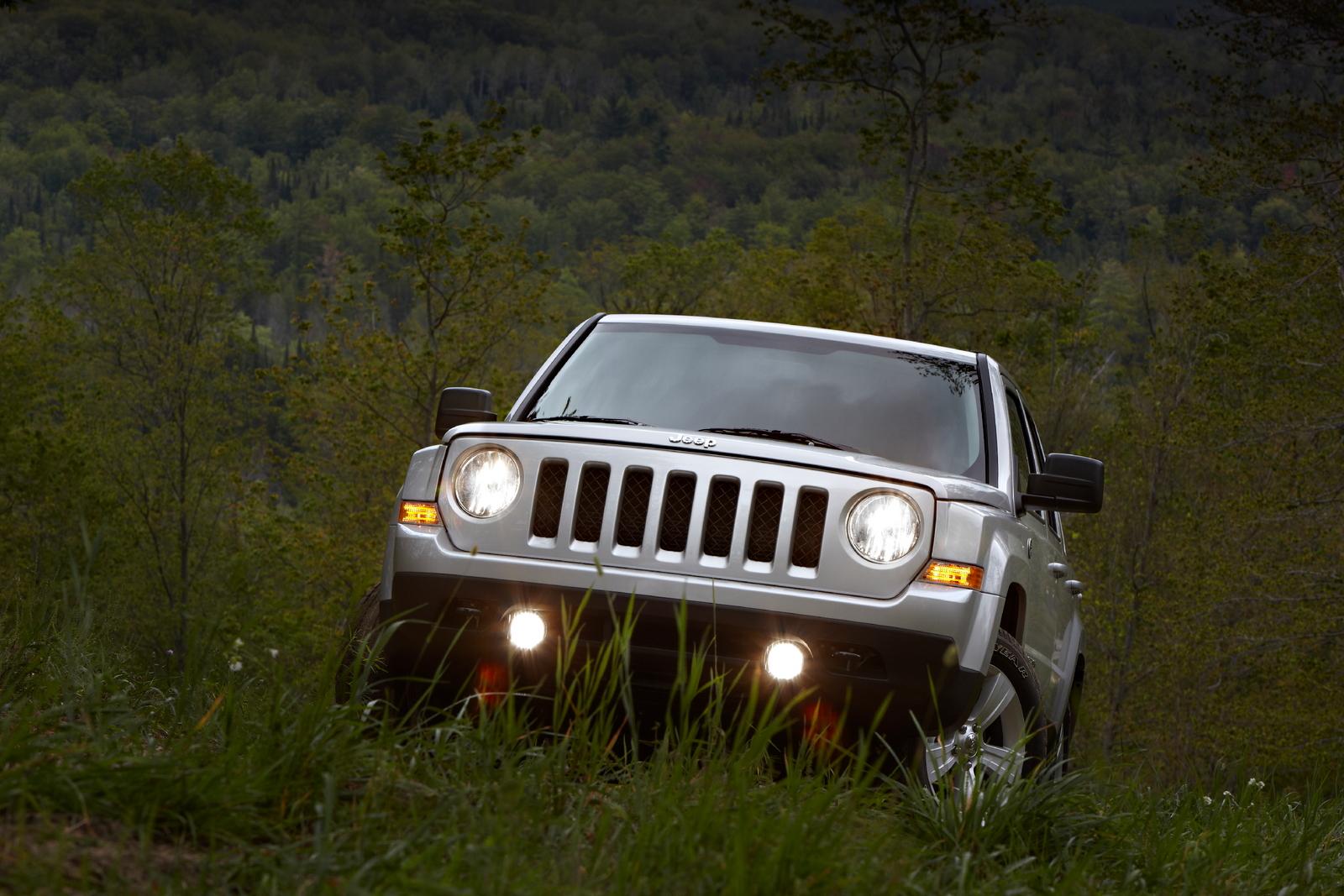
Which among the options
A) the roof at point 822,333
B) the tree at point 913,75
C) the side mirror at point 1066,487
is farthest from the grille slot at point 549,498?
the tree at point 913,75

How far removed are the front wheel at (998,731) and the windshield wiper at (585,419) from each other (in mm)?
1608

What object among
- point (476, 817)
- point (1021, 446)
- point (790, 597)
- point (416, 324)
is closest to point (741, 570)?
point (790, 597)

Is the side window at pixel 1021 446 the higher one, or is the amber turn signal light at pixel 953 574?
the side window at pixel 1021 446

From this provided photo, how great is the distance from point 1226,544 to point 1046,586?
74.9ft

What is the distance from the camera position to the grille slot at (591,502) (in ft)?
16.0

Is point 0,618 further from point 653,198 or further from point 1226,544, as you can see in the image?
point 653,198

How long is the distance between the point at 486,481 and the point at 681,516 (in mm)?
695

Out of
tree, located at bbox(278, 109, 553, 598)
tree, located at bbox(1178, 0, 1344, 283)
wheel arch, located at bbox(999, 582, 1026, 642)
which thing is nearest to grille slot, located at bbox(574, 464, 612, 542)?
wheel arch, located at bbox(999, 582, 1026, 642)

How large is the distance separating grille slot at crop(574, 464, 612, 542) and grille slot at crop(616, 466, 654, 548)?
2.4 inches

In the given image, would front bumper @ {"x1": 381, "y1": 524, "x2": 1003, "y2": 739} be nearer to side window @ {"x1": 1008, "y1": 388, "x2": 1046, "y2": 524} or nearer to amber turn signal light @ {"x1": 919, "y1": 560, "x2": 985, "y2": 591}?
amber turn signal light @ {"x1": 919, "y1": 560, "x2": 985, "y2": 591}

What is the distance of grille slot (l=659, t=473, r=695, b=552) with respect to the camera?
4805 mm

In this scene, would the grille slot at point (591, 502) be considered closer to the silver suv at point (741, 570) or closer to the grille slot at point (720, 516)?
the silver suv at point (741, 570)

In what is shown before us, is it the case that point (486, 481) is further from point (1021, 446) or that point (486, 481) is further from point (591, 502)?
point (1021, 446)

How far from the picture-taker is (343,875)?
2951 millimetres
